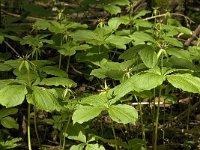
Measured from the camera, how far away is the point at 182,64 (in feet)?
6.48

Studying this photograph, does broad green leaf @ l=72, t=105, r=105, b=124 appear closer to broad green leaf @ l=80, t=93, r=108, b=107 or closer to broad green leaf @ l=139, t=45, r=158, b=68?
broad green leaf @ l=80, t=93, r=108, b=107

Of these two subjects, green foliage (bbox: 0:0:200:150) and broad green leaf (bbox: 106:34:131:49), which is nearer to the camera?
green foliage (bbox: 0:0:200:150)

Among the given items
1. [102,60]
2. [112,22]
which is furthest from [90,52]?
[112,22]

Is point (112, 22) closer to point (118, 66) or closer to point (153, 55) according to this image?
point (118, 66)

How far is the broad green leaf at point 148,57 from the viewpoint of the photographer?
1.74 m

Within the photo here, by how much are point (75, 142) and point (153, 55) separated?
84cm

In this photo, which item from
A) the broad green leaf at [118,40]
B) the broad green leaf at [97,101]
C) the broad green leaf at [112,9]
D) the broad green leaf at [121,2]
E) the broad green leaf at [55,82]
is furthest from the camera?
the broad green leaf at [121,2]

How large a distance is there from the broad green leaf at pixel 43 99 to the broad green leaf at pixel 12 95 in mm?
43

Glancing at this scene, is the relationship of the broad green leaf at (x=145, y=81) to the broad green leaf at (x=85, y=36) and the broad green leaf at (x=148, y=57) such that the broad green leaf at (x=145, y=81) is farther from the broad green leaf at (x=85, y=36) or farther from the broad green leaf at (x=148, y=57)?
the broad green leaf at (x=85, y=36)

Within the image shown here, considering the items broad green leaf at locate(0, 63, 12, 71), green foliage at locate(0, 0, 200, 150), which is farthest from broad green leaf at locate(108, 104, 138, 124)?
broad green leaf at locate(0, 63, 12, 71)

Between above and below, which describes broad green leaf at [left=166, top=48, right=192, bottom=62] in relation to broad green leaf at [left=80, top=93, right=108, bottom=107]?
above

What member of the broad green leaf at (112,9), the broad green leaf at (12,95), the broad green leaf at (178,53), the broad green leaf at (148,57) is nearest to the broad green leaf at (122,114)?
the broad green leaf at (148,57)

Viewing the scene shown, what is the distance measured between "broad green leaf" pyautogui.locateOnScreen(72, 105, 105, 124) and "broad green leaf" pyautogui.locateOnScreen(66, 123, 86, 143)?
0.27 meters

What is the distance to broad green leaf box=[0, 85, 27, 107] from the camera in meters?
1.54
